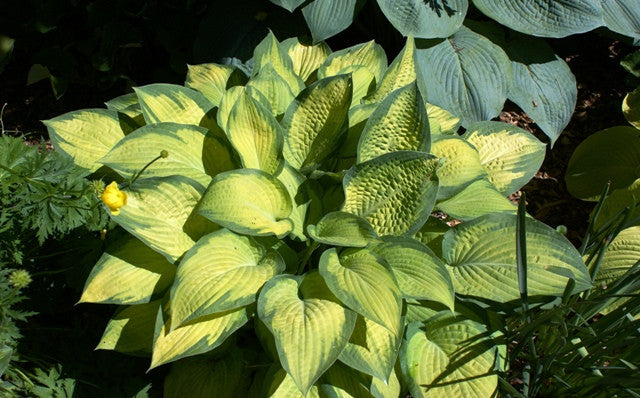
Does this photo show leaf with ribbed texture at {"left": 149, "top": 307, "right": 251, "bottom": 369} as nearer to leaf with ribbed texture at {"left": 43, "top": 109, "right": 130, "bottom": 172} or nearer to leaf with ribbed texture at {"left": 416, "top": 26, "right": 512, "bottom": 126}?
leaf with ribbed texture at {"left": 43, "top": 109, "right": 130, "bottom": 172}

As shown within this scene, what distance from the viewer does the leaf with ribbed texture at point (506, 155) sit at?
217 cm

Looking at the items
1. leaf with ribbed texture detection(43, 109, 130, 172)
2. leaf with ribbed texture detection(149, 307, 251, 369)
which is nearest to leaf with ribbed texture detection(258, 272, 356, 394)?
leaf with ribbed texture detection(149, 307, 251, 369)

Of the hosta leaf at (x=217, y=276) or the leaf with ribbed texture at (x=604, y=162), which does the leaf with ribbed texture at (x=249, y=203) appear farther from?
the leaf with ribbed texture at (x=604, y=162)

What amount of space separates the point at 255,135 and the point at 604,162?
1685 mm

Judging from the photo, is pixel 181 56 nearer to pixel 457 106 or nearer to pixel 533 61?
pixel 457 106

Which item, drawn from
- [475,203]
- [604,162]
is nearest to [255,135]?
[475,203]

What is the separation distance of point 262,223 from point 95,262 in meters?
0.56

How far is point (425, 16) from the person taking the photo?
2.55 metres

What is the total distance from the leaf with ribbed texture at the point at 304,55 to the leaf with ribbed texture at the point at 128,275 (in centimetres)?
94

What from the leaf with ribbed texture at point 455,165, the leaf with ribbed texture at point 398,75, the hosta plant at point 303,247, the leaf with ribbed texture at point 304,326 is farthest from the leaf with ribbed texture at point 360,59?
the leaf with ribbed texture at point 304,326

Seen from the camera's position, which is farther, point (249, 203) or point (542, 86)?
point (542, 86)

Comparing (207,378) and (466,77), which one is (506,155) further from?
(207,378)

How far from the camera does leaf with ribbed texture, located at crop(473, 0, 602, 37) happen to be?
103 inches

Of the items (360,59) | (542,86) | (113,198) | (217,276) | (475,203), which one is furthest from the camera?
(542,86)
